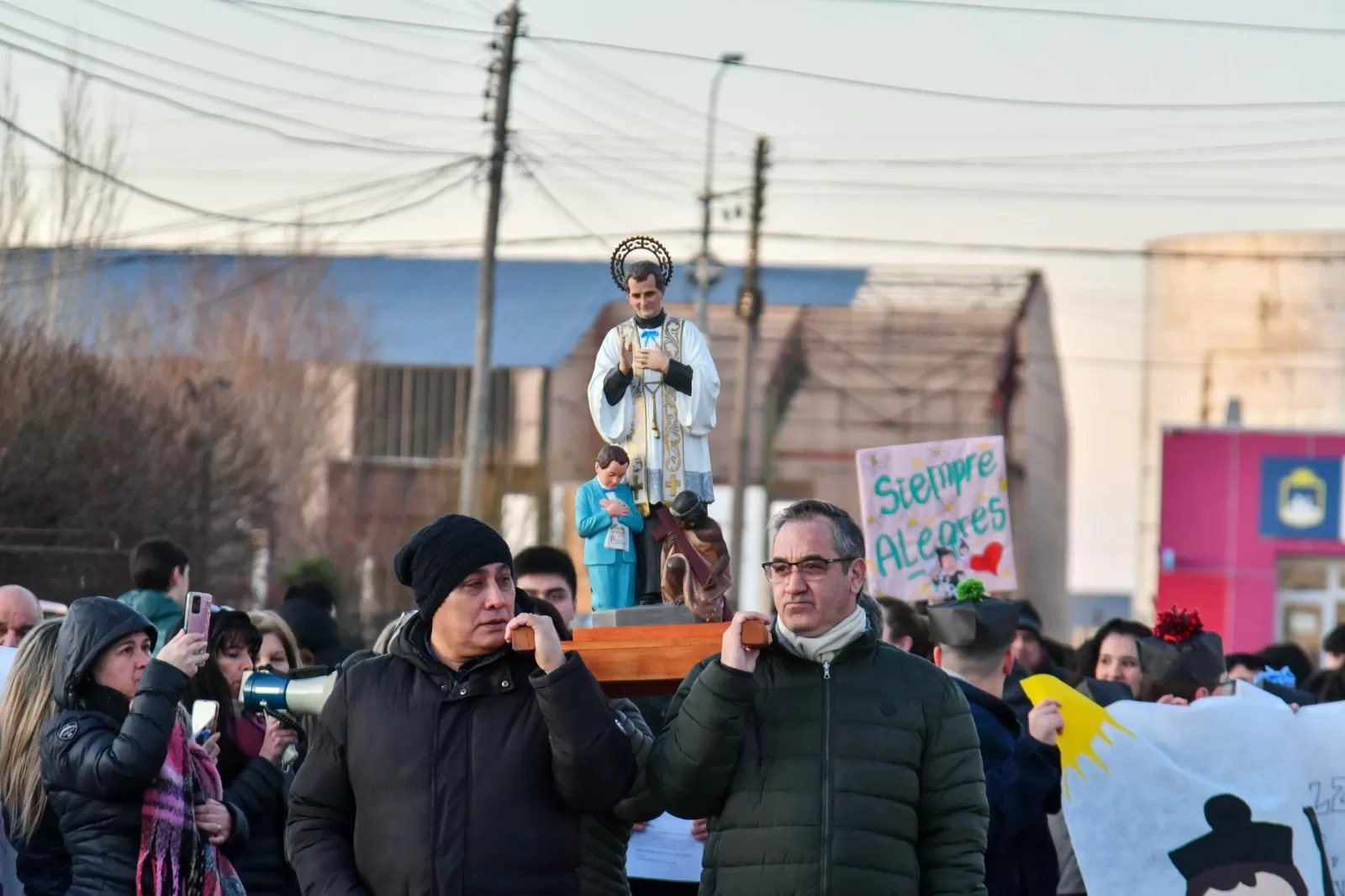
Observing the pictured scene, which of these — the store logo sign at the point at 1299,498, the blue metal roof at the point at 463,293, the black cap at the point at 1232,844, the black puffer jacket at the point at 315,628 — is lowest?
the black cap at the point at 1232,844

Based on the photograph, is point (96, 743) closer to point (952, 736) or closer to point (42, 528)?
point (952, 736)

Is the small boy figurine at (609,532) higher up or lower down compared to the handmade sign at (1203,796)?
higher up

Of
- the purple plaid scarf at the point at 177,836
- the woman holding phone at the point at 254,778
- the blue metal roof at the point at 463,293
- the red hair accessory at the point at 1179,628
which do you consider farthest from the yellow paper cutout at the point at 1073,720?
the blue metal roof at the point at 463,293

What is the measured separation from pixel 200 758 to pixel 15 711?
652mm

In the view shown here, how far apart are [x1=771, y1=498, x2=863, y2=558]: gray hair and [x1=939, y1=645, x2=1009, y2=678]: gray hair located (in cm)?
149

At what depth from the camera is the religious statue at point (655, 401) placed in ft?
27.0

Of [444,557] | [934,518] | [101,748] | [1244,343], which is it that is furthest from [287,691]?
[1244,343]

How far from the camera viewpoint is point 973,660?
6965 mm

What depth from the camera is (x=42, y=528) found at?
2034 centimetres

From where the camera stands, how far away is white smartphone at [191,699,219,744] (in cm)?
747

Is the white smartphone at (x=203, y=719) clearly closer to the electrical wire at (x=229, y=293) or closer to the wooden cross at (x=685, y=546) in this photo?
the wooden cross at (x=685, y=546)

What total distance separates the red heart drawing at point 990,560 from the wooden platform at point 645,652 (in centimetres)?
642

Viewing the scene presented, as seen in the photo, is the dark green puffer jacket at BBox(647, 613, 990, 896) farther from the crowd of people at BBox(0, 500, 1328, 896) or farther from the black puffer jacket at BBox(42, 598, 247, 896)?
the black puffer jacket at BBox(42, 598, 247, 896)

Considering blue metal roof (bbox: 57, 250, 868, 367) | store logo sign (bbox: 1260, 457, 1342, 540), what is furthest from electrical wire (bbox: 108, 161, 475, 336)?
store logo sign (bbox: 1260, 457, 1342, 540)
